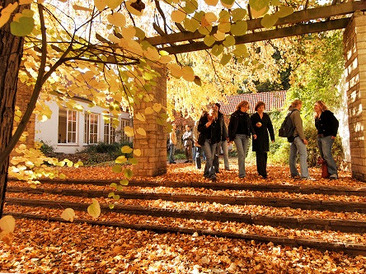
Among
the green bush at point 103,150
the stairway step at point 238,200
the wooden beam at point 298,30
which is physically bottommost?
the stairway step at point 238,200

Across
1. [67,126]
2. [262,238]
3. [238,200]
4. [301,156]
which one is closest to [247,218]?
[262,238]

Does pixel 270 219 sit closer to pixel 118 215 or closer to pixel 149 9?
pixel 118 215

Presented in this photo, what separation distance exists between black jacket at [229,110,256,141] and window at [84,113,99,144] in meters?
12.6

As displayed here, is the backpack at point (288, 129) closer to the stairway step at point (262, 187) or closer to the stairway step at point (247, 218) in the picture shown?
the stairway step at point (262, 187)

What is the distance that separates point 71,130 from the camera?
15188mm

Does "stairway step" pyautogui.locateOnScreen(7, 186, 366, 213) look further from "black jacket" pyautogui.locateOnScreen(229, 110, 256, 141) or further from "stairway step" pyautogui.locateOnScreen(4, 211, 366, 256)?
"black jacket" pyautogui.locateOnScreen(229, 110, 256, 141)

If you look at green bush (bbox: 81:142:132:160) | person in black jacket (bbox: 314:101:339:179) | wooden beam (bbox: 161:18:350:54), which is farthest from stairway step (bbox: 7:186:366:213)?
green bush (bbox: 81:142:132:160)

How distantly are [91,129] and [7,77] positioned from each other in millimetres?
16243

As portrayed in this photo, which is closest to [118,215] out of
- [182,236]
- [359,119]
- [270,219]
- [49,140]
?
[182,236]

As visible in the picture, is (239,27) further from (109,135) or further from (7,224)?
(109,135)

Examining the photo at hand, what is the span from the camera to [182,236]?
3.73 metres

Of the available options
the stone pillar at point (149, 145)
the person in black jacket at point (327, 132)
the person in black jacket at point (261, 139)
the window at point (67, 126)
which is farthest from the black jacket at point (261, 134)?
the window at point (67, 126)

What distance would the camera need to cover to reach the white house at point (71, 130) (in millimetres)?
13352

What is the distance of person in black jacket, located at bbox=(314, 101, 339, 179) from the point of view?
17.2ft
